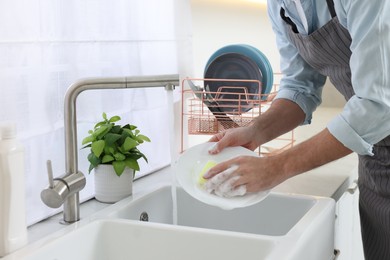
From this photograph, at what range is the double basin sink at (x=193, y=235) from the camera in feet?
3.99

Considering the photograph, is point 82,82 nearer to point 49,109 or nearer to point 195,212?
point 49,109

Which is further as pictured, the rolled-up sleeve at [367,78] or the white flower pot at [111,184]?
the white flower pot at [111,184]

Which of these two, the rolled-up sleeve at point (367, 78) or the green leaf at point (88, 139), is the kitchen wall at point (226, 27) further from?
the rolled-up sleeve at point (367, 78)

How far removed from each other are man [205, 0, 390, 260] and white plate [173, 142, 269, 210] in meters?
0.03

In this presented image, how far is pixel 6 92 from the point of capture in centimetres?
132

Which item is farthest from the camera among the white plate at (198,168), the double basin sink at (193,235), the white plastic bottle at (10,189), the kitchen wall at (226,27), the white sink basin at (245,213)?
the kitchen wall at (226,27)

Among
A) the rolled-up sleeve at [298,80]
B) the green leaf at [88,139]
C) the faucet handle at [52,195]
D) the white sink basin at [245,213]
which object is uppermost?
the rolled-up sleeve at [298,80]

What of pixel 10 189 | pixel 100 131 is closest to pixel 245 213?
pixel 100 131

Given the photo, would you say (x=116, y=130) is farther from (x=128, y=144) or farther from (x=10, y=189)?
(x=10, y=189)

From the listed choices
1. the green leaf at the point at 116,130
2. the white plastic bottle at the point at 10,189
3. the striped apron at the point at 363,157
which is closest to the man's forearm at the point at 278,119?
the striped apron at the point at 363,157

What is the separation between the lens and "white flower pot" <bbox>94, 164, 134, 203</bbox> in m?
1.53

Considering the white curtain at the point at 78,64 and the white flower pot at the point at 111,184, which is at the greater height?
the white curtain at the point at 78,64

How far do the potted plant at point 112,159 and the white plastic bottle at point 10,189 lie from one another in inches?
14.9

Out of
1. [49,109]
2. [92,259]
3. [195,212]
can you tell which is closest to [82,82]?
[49,109]
